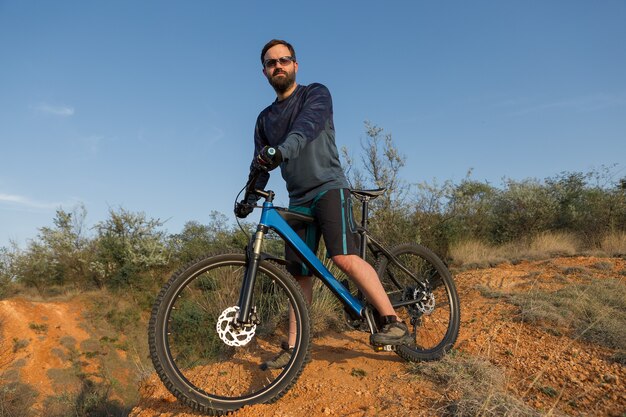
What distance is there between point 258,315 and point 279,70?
187 centimetres

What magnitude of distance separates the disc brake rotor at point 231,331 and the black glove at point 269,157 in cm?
91

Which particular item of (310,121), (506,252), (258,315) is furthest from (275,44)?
(506,252)

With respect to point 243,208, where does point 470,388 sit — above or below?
below

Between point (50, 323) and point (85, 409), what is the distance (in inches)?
263

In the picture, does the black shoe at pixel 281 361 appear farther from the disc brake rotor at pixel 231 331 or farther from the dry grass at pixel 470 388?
the dry grass at pixel 470 388

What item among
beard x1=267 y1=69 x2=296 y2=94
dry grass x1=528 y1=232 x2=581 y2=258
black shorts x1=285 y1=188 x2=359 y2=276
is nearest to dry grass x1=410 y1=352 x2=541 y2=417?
black shorts x1=285 y1=188 x2=359 y2=276

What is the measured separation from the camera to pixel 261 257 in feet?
8.99

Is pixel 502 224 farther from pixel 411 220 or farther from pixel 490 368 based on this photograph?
pixel 490 368

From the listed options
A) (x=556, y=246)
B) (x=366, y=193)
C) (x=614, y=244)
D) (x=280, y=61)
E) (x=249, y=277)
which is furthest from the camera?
(x=556, y=246)

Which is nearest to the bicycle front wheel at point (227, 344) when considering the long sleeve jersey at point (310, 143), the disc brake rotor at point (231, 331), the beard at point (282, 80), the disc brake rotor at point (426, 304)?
the disc brake rotor at point (231, 331)

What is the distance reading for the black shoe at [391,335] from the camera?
306 centimetres

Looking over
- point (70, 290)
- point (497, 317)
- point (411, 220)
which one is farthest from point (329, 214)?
point (70, 290)

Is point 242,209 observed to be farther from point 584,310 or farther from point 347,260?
point 584,310

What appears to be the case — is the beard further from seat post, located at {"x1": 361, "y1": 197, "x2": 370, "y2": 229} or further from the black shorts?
seat post, located at {"x1": 361, "y1": 197, "x2": 370, "y2": 229}
